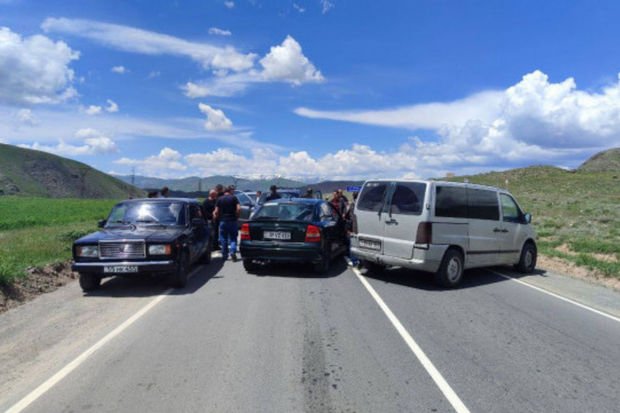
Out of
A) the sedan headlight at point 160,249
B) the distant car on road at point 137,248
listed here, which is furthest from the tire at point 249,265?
the sedan headlight at point 160,249

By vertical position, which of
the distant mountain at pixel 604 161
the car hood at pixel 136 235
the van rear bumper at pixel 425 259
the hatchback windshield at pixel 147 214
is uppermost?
the distant mountain at pixel 604 161

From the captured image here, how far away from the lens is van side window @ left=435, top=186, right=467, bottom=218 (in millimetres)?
8984

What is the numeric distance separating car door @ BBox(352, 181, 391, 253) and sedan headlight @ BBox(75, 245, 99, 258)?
5132mm

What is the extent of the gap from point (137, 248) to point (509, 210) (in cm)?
808

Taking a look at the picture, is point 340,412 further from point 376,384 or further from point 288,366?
point 288,366

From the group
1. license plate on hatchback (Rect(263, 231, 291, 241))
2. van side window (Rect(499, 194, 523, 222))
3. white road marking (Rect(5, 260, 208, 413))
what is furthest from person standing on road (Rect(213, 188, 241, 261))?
van side window (Rect(499, 194, 523, 222))

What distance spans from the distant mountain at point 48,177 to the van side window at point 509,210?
340 ft

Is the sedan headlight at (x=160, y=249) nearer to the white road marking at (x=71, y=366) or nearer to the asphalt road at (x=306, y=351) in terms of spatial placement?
the asphalt road at (x=306, y=351)

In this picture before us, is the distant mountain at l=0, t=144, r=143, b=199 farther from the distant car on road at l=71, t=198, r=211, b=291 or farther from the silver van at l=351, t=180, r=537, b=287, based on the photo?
the silver van at l=351, t=180, r=537, b=287

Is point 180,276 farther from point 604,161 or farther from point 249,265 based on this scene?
point 604,161

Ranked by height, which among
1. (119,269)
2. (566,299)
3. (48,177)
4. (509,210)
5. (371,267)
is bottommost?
(566,299)

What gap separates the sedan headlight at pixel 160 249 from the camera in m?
8.14

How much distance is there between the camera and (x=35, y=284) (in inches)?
336

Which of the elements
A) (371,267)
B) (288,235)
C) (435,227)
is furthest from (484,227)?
(288,235)
